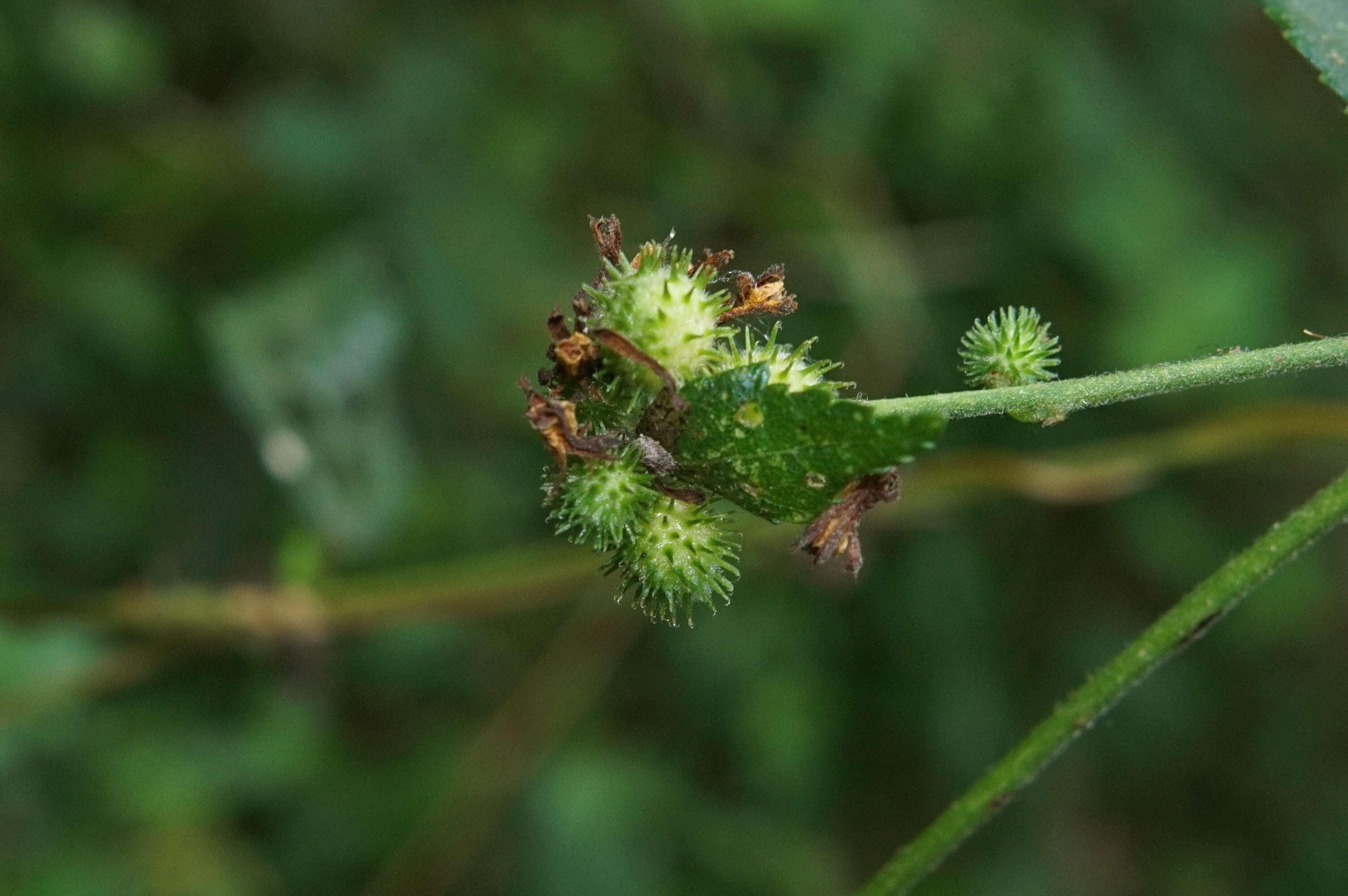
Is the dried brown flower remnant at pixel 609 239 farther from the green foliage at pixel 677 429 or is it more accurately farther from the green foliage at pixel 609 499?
the green foliage at pixel 609 499

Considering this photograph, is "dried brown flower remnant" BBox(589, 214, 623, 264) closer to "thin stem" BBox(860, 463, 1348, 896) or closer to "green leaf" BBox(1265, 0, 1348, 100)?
"thin stem" BBox(860, 463, 1348, 896)

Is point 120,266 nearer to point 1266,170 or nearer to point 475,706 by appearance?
point 475,706

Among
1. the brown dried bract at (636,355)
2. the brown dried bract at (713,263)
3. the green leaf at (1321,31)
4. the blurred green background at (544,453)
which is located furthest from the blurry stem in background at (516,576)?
the brown dried bract at (636,355)

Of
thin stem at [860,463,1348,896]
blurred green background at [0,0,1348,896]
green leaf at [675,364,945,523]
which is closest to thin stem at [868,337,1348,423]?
green leaf at [675,364,945,523]

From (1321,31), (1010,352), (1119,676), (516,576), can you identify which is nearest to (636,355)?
(1010,352)

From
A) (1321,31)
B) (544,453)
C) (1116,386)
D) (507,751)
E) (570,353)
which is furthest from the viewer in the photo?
(544,453)

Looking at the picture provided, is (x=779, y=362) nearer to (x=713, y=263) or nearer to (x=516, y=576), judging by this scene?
(x=713, y=263)
